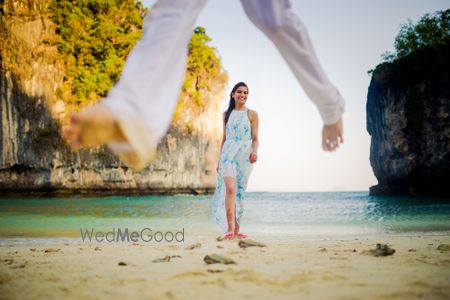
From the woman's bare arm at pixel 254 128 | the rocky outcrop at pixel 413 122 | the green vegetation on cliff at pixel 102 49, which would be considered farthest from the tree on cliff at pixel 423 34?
the woman's bare arm at pixel 254 128

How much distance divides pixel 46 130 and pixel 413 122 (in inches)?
1075

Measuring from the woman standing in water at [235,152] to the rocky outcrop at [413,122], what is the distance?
2463cm

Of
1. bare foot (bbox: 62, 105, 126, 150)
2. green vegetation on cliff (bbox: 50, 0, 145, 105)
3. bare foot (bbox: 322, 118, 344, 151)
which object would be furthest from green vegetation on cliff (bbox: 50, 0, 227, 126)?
bare foot (bbox: 62, 105, 126, 150)

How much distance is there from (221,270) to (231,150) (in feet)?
7.01

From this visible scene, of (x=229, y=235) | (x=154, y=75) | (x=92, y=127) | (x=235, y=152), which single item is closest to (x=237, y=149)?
(x=235, y=152)

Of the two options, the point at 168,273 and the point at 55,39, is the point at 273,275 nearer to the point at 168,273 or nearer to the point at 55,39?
the point at 168,273

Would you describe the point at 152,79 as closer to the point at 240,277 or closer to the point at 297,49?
the point at 297,49

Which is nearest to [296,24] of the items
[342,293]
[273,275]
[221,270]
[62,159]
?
[342,293]

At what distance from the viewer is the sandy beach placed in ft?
7.05

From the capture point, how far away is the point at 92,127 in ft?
3.42

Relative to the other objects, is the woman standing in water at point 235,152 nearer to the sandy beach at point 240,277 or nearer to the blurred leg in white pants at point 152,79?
the sandy beach at point 240,277

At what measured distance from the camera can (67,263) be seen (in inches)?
139

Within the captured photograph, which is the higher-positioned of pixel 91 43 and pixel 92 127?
pixel 91 43

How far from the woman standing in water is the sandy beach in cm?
106
